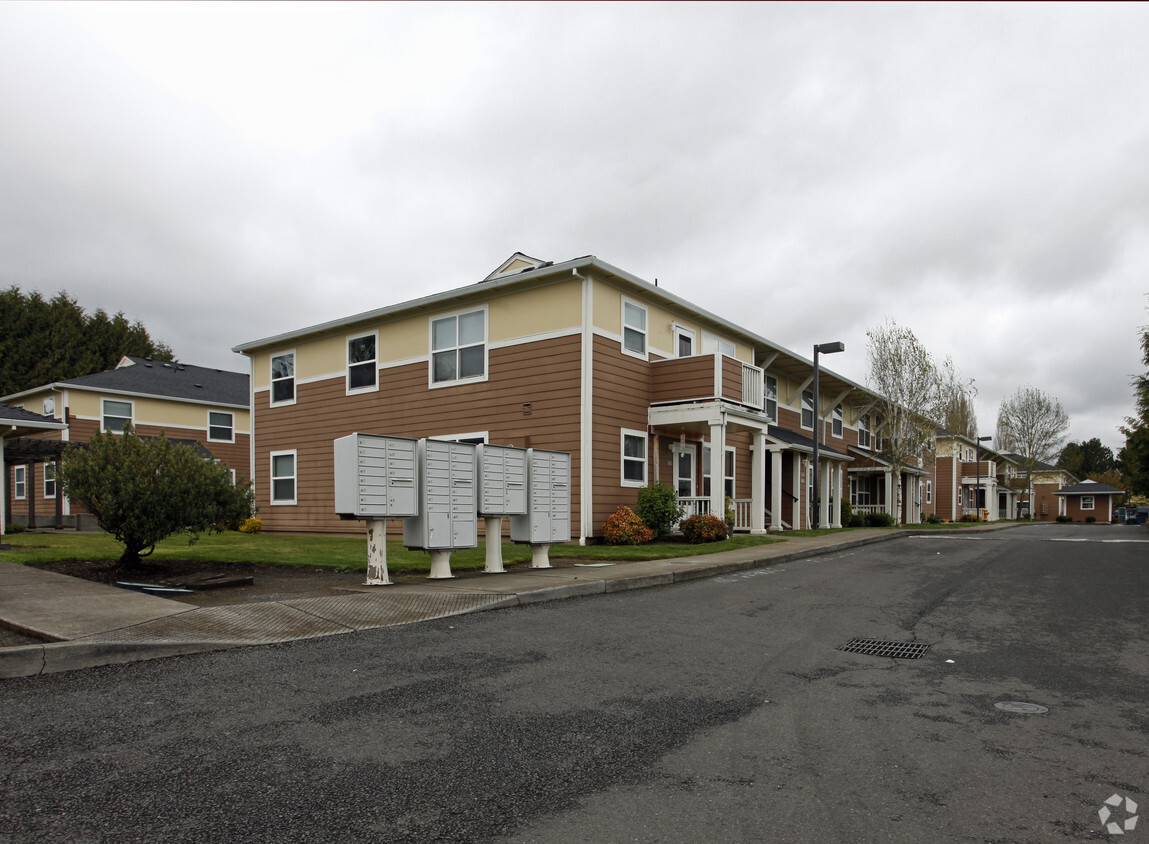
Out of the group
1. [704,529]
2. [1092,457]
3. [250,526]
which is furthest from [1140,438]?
[1092,457]

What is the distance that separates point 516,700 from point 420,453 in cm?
589

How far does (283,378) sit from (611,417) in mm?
12898

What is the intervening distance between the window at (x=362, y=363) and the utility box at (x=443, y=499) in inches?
470

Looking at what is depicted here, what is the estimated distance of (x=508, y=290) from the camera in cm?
1883

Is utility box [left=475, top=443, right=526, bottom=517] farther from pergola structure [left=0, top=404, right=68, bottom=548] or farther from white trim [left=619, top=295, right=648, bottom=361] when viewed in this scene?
pergola structure [left=0, top=404, right=68, bottom=548]

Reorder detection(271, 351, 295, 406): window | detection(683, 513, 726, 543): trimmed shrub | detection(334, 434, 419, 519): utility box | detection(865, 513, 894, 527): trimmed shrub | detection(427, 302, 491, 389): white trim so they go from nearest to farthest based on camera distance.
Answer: detection(334, 434, 419, 519): utility box
detection(683, 513, 726, 543): trimmed shrub
detection(427, 302, 491, 389): white trim
detection(271, 351, 295, 406): window
detection(865, 513, 894, 527): trimmed shrub

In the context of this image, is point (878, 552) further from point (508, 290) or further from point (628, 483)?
point (508, 290)

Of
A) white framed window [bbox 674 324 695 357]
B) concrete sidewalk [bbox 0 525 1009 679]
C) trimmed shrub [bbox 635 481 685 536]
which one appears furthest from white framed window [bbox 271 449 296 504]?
concrete sidewalk [bbox 0 525 1009 679]

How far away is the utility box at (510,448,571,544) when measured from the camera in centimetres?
1191

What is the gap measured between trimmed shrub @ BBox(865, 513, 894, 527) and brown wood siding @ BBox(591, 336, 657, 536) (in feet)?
60.4

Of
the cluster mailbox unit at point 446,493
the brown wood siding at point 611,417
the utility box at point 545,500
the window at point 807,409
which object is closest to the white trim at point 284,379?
the brown wood siding at point 611,417

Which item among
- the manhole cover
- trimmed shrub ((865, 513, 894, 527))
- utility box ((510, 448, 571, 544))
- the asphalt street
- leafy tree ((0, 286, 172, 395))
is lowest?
trimmed shrub ((865, 513, 894, 527))

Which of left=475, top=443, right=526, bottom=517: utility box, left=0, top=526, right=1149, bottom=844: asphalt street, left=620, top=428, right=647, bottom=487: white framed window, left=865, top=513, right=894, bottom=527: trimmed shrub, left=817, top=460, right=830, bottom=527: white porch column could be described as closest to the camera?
left=0, top=526, right=1149, bottom=844: asphalt street

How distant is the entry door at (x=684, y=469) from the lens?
786 inches
